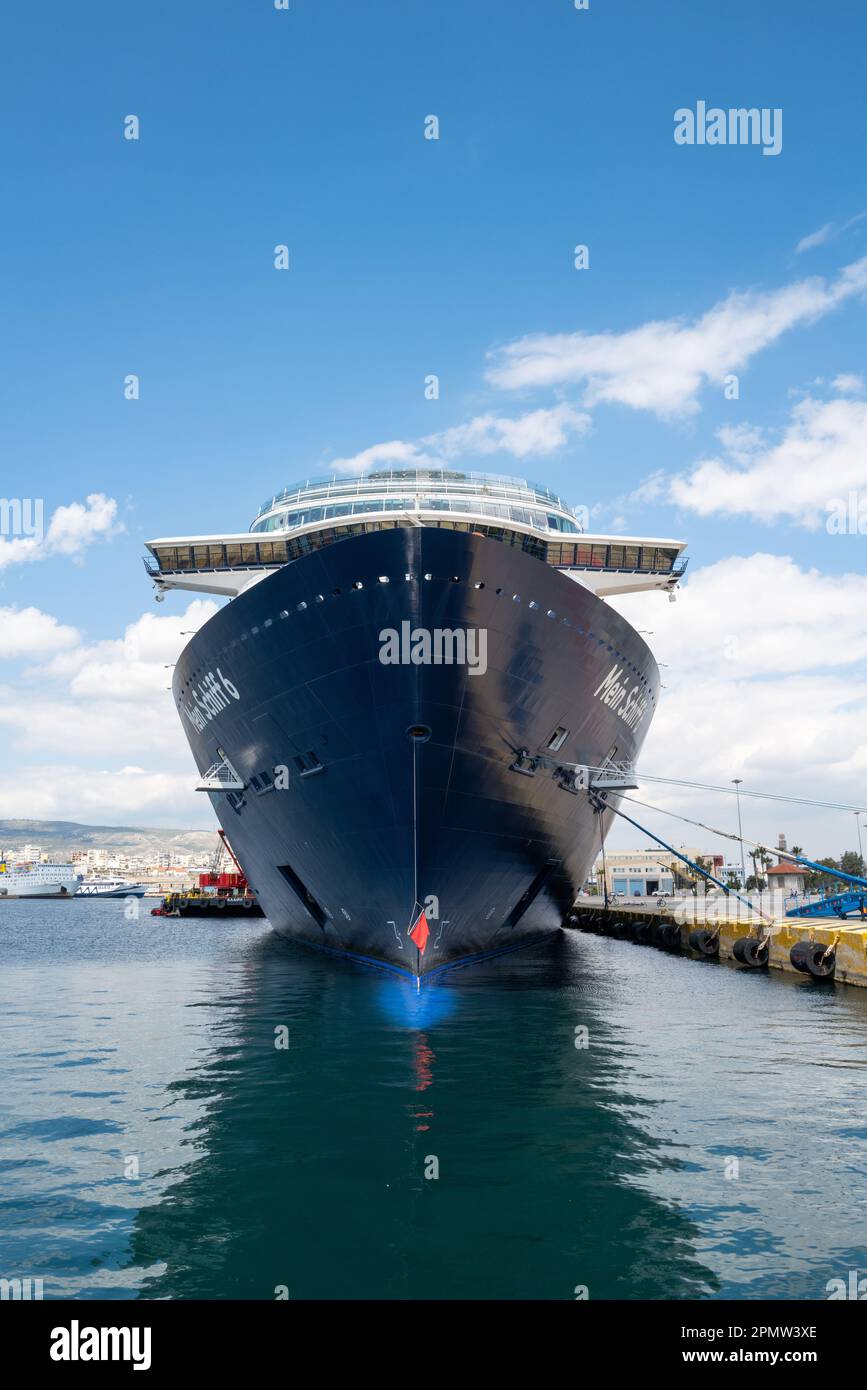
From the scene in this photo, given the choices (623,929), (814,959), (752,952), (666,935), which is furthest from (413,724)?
(623,929)

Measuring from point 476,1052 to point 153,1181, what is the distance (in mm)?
5968

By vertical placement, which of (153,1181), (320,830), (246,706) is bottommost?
(153,1181)

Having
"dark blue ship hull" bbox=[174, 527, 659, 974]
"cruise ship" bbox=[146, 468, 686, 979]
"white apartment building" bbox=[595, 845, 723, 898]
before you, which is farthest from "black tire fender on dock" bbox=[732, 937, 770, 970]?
"white apartment building" bbox=[595, 845, 723, 898]

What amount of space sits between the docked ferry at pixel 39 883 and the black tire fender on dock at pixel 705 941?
131 meters

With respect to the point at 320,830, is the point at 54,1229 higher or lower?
lower

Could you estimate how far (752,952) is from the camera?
26547mm

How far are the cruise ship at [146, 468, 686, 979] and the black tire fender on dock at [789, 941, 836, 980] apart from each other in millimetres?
Answer: 6322

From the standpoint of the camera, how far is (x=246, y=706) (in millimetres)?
20391

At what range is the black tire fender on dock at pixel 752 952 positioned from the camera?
2638cm

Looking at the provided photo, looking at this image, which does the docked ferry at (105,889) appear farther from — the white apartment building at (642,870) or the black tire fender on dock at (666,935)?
the black tire fender on dock at (666,935)

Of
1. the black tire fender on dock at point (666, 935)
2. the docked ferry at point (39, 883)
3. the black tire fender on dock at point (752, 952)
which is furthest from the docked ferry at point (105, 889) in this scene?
the black tire fender on dock at point (752, 952)
